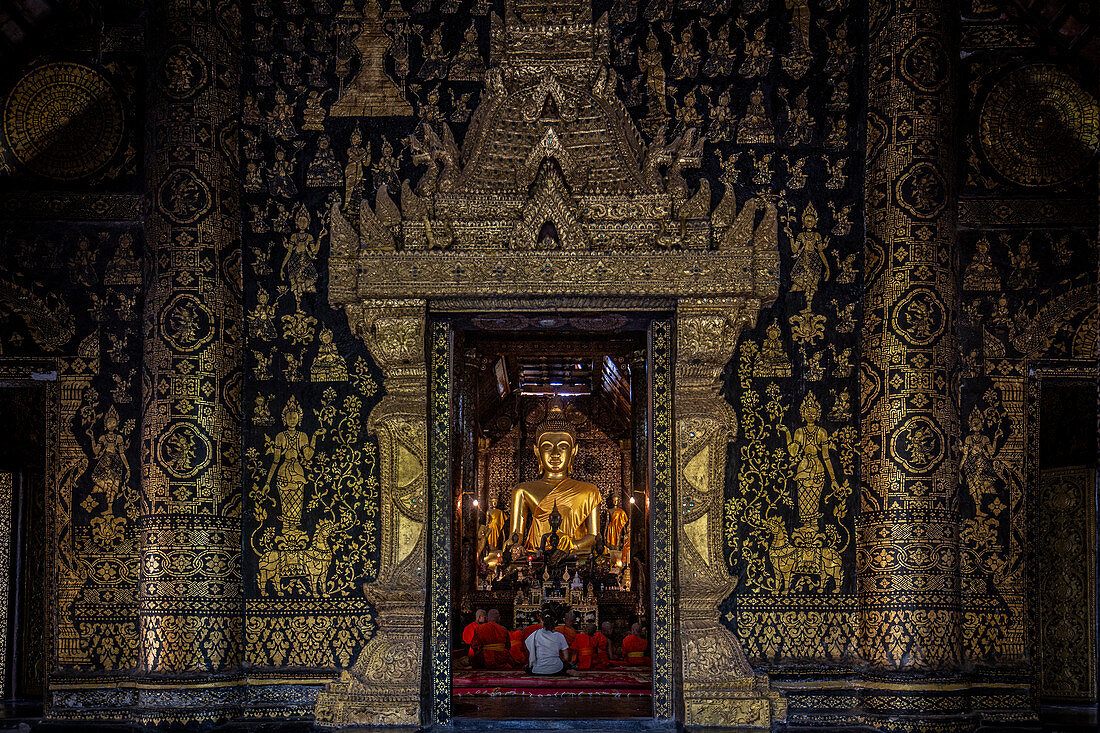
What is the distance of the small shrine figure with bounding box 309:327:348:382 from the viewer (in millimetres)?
8070

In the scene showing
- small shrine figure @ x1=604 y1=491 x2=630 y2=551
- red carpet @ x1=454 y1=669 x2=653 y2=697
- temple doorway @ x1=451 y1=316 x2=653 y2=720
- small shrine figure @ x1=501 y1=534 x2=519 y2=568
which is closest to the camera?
temple doorway @ x1=451 y1=316 x2=653 y2=720

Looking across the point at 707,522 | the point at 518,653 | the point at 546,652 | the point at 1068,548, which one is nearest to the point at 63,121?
the point at 707,522

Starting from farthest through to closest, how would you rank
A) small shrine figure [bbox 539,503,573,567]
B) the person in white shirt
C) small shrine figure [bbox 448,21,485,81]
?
small shrine figure [bbox 539,503,573,567] < the person in white shirt < small shrine figure [bbox 448,21,485,81]

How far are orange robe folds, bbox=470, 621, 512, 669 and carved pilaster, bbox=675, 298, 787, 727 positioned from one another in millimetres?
4162

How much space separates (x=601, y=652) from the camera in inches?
443

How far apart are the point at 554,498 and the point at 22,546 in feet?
21.7

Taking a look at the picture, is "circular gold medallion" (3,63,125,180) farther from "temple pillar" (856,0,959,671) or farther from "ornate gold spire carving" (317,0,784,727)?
"temple pillar" (856,0,959,671)

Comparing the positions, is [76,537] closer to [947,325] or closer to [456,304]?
[456,304]

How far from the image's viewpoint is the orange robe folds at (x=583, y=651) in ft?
35.7

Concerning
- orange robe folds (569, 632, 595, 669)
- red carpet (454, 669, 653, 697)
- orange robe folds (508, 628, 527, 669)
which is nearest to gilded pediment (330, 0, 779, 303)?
red carpet (454, 669, 653, 697)

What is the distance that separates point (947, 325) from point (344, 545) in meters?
4.94

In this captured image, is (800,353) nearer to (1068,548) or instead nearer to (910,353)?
(910,353)

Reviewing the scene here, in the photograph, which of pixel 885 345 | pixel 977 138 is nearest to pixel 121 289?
pixel 885 345

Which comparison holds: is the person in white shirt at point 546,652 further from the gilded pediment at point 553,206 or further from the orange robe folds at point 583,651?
the gilded pediment at point 553,206
